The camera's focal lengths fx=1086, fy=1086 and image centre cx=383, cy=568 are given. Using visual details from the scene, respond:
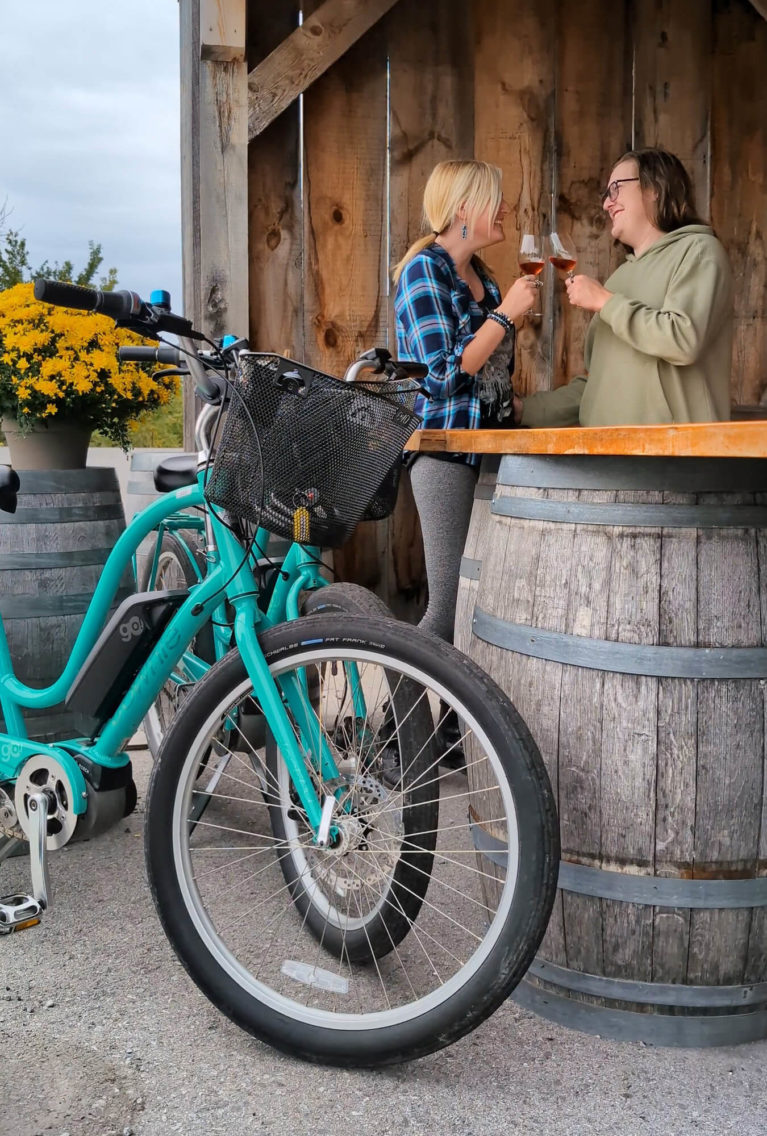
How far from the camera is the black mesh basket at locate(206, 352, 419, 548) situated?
4.98 ft

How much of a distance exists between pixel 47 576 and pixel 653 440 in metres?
1.39

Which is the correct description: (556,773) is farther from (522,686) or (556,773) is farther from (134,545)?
(134,545)

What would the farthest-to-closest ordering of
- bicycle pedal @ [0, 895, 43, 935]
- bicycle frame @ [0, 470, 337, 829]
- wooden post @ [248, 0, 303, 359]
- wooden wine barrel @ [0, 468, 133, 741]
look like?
wooden post @ [248, 0, 303, 359] < wooden wine barrel @ [0, 468, 133, 741] < bicycle pedal @ [0, 895, 43, 935] < bicycle frame @ [0, 470, 337, 829]

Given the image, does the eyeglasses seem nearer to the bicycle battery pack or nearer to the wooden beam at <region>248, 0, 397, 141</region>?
the wooden beam at <region>248, 0, 397, 141</region>

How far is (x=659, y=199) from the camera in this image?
2605 mm

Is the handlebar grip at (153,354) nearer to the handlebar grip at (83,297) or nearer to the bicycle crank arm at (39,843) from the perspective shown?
the handlebar grip at (83,297)

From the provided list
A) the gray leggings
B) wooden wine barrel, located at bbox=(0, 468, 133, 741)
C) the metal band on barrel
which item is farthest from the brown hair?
wooden wine barrel, located at bbox=(0, 468, 133, 741)

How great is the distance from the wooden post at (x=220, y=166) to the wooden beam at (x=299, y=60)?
5cm

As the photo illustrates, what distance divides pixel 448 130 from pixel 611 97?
588 millimetres

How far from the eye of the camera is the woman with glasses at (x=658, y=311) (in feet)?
7.84

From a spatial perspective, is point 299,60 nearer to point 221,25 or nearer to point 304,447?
point 221,25

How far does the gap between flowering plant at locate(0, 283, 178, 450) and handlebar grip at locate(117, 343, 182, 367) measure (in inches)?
20.7

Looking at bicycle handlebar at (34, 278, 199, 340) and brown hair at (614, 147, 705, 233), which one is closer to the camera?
bicycle handlebar at (34, 278, 199, 340)

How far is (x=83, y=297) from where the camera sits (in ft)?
4.88
